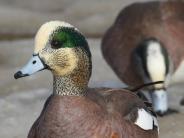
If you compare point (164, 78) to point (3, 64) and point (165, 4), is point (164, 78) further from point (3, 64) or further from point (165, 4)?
point (3, 64)

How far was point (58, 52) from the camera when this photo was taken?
3.29m

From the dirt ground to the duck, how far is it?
25 cm

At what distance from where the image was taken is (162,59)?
16.5 feet

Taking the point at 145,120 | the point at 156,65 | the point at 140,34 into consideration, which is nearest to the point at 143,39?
the point at 140,34

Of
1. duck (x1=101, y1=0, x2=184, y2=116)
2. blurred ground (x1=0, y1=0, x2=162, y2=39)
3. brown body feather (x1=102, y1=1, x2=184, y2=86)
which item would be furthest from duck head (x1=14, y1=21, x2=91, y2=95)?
blurred ground (x1=0, y1=0, x2=162, y2=39)

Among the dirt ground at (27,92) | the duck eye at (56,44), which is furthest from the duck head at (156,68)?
the duck eye at (56,44)

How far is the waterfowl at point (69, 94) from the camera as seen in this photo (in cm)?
329

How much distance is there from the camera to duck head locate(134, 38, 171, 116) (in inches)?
195

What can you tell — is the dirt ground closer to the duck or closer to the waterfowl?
the duck

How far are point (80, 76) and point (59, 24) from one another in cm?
28

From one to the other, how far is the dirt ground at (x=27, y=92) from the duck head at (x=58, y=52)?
5.06 feet

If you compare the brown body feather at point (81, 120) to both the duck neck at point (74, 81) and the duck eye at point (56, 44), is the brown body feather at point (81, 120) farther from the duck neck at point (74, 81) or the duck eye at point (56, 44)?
the duck eye at point (56, 44)

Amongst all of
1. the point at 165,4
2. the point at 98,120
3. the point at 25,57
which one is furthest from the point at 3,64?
the point at 98,120

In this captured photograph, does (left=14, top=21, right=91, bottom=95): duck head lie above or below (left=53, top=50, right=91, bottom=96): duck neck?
above
